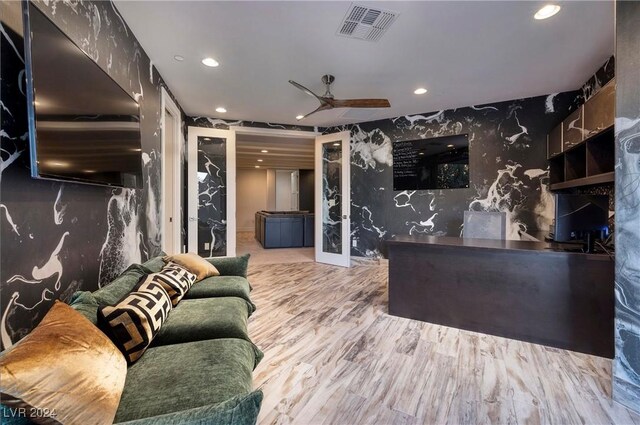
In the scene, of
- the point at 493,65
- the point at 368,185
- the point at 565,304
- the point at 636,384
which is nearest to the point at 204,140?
the point at 368,185

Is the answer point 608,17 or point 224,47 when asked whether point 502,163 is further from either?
point 224,47

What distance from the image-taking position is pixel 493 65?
9.67 feet

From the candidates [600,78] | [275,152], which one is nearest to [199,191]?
[275,152]

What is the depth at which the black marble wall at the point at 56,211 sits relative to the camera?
114 cm

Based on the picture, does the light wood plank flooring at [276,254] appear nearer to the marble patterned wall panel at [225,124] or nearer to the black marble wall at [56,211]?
the marble patterned wall panel at [225,124]

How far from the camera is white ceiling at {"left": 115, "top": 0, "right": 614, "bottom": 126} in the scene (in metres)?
2.10

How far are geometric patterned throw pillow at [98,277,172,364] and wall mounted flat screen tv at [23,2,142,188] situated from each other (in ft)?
2.22

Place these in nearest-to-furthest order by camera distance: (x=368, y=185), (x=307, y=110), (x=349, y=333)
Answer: (x=349, y=333) < (x=307, y=110) < (x=368, y=185)

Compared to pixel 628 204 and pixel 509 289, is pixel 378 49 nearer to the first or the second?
pixel 628 204

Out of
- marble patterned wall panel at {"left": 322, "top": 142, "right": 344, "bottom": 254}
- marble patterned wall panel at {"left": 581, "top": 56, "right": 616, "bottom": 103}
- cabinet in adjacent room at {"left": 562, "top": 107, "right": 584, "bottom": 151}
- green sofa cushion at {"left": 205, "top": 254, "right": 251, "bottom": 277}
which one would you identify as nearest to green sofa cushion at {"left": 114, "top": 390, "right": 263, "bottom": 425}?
green sofa cushion at {"left": 205, "top": 254, "right": 251, "bottom": 277}

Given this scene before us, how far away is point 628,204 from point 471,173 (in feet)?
9.09

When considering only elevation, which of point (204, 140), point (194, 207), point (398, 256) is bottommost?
point (398, 256)

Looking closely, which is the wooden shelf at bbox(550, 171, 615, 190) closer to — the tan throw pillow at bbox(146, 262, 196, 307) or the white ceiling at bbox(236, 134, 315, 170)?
the tan throw pillow at bbox(146, 262, 196, 307)

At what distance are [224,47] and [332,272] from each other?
11.3 feet
